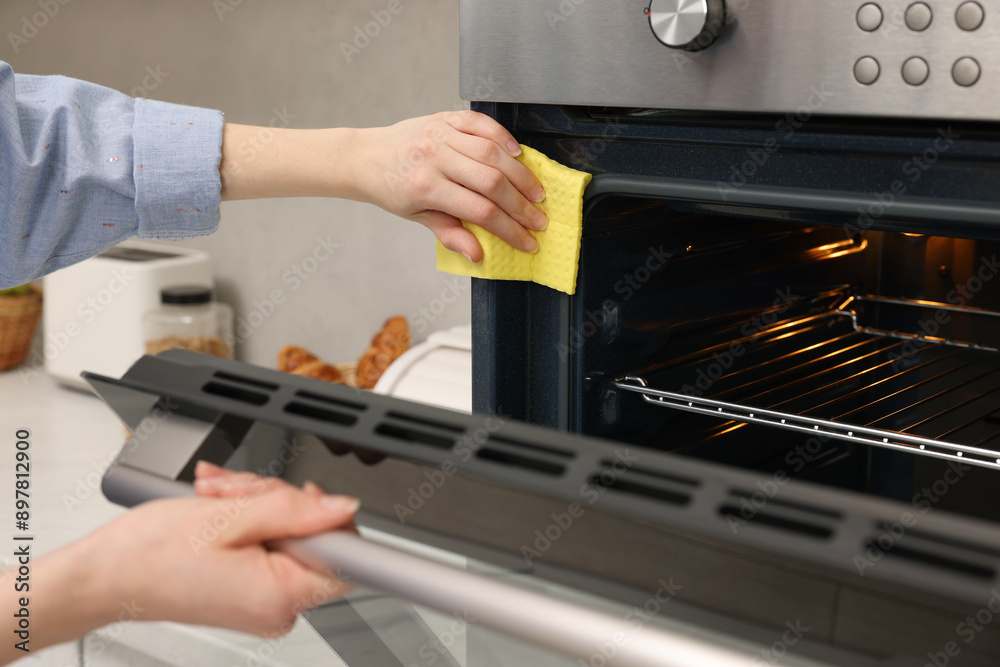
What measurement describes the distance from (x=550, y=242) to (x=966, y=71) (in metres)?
0.32

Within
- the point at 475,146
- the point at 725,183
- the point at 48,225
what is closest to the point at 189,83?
the point at 48,225

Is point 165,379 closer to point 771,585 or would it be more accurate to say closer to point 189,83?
point 771,585

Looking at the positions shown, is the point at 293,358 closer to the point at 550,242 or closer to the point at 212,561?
the point at 550,242

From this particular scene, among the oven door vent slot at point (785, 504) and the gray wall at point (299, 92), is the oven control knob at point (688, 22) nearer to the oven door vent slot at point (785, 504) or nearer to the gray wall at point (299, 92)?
the oven door vent slot at point (785, 504)

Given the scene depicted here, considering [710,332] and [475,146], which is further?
[710,332]

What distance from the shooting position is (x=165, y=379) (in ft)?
1.65

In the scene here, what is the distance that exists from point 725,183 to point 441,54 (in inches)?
52.3

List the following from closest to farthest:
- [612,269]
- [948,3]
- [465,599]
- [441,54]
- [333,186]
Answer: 1. [465,599]
2. [948,3]
3. [612,269]
4. [333,186]
5. [441,54]

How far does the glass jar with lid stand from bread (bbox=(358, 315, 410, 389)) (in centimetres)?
36

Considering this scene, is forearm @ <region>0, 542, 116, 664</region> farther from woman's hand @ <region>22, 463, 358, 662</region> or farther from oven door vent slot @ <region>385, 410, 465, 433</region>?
oven door vent slot @ <region>385, 410, 465, 433</region>

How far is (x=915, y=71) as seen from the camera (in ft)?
1.75

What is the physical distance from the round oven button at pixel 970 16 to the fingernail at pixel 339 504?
0.43m

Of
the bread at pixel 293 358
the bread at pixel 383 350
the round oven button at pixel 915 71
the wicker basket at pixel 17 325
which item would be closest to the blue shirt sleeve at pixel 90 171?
the round oven button at pixel 915 71

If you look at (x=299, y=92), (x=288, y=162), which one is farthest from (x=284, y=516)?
(x=299, y=92)
